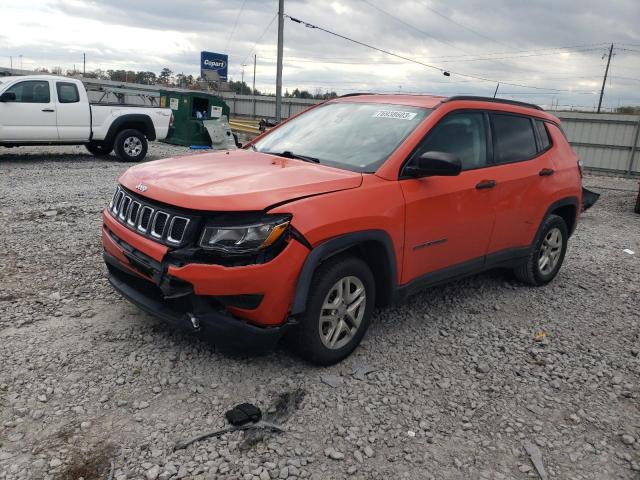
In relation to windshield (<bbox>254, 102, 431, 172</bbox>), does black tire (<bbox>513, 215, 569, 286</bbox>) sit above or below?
below

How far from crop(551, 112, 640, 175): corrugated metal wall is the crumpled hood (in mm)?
17062

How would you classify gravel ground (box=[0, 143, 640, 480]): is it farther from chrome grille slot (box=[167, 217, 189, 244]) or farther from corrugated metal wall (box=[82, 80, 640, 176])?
corrugated metal wall (box=[82, 80, 640, 176])

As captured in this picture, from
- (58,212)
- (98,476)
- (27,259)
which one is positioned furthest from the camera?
(58,212)

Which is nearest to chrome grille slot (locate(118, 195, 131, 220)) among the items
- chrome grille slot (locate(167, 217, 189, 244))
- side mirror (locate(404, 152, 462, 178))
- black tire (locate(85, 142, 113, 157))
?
chrome grille slot (locate(167, 217, 189, 244))

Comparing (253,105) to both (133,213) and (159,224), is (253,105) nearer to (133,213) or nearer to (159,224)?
(133,213)

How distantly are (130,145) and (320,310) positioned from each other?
1094 centimetres

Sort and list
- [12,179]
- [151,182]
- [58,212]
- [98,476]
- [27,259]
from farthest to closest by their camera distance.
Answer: [12,179]
[58,212]
[27,259]
[151,182]
[98,476]

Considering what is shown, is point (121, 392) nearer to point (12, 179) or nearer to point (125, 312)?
point (125, 312)

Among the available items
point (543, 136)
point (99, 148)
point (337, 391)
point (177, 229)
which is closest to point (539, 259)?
point (543, 136)

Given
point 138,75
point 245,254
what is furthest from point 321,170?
point 138,75

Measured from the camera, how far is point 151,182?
134 inches

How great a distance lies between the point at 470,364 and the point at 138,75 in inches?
2397

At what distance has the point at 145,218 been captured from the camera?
330 centimetres

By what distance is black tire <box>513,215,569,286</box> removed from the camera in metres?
5.14
